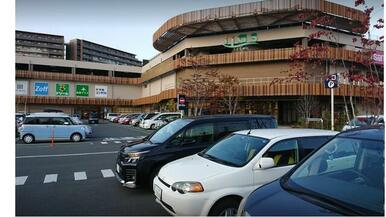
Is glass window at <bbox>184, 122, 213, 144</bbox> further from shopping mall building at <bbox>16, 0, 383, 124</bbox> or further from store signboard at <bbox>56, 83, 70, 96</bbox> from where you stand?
store signboard at <bbox>56, 83, 70, 96</bbox>

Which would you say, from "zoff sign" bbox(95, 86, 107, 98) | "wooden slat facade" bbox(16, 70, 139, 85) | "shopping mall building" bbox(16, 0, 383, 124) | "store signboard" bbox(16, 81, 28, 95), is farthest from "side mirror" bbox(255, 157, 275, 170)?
"zoff sign" bbox(95, 86, 107, 98)

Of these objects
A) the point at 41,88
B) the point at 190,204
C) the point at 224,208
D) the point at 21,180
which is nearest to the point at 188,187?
the point at 190,204

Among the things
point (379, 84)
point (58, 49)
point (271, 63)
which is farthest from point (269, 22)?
point (58, 49)

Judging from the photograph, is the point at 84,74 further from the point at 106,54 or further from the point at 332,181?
the point at 332,181

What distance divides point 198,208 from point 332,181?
1.82 m

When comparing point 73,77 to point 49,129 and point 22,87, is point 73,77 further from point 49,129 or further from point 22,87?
point 49,129

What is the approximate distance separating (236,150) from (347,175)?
7.22 feet

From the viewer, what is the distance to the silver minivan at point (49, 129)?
61.9ft

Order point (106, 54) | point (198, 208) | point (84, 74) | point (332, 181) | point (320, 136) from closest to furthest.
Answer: point (332, 181) < point (198, 208) < point (320, 136) < point (84, 74) < point (106, 54)

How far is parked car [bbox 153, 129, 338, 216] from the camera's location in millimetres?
4492

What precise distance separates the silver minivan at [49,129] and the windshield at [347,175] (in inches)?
687

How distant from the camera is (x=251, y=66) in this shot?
40.6m

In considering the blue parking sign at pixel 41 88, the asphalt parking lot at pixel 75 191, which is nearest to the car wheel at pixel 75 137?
the asphalt parking lot at pixel 75 191

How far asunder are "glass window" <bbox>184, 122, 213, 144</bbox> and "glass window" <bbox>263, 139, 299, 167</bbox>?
2.60m
